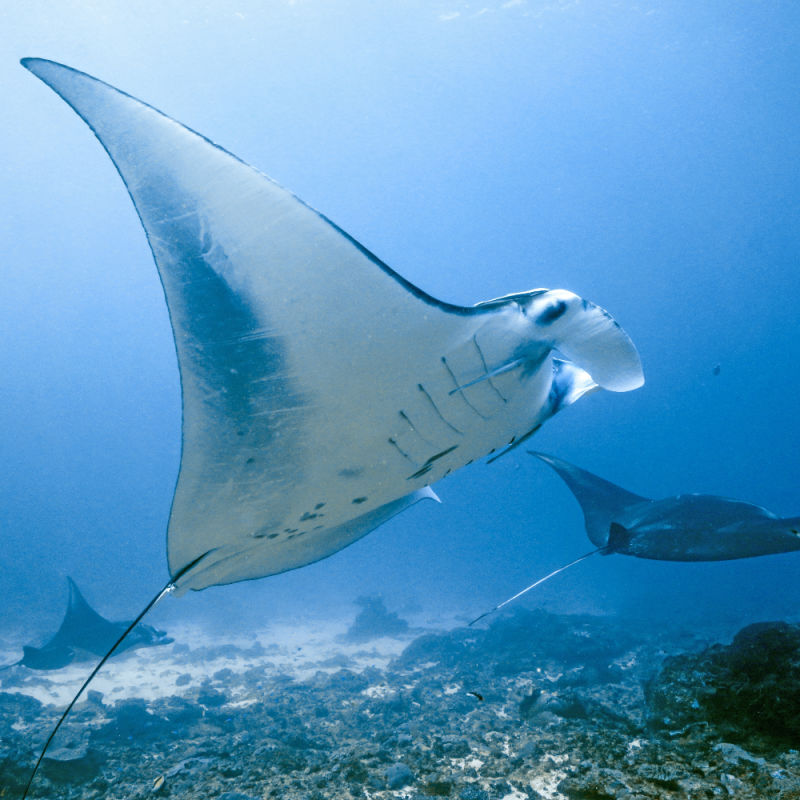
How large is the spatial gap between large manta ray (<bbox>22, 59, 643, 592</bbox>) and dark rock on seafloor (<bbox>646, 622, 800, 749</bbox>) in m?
2.54

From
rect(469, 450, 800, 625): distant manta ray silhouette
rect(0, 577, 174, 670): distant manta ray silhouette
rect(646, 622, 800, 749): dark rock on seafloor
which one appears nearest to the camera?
rect(646, 622, 800, 749): dark rock on seafloor

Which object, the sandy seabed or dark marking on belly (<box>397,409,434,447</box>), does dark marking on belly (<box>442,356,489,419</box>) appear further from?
the sandy seabed

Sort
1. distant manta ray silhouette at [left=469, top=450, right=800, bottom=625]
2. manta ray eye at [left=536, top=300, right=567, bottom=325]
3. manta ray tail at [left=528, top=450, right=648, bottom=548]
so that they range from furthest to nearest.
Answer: manta ray tail at [left=528, top=450, right=648, bottom=548], distant manta ray silhouette at [left=469, top=450, right=800, bottom=625], manta ray eye at [left=536, top=300, right=567, bottom=325]

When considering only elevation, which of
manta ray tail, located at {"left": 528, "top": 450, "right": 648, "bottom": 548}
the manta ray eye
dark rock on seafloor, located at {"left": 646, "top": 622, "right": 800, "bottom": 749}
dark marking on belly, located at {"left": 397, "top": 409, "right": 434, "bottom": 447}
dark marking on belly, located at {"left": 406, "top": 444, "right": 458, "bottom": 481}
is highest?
manta ray tail, located at {"left": 528, "top": 450, "right": 648, "bottom": 548}

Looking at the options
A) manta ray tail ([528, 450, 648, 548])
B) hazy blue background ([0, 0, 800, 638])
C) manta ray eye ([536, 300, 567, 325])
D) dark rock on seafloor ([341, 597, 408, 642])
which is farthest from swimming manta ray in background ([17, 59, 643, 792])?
hazy blue background ([0, 0, 800, 638])

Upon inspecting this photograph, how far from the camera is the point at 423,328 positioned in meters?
1.68

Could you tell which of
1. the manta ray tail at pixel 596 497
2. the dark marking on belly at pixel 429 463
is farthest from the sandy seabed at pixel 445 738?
the dark marking on belly at pixel 429 463

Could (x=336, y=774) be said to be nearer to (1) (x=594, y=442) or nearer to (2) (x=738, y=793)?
(2) (x=738, y=793)

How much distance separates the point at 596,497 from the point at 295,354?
431 cm

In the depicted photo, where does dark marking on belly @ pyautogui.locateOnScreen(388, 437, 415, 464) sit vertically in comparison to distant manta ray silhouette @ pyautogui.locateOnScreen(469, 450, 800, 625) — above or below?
below

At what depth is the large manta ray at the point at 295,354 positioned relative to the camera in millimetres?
1420

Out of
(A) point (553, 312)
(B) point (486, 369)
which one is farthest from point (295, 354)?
(A) point (553, 312)

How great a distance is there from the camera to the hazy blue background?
2156 centimetres

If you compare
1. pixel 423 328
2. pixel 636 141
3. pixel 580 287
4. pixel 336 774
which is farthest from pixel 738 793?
pixel 580 287
